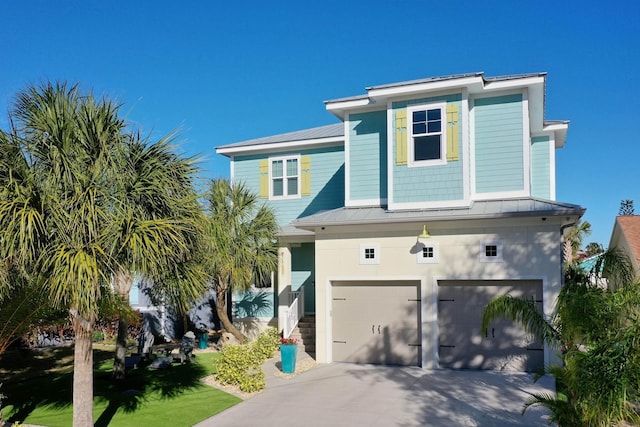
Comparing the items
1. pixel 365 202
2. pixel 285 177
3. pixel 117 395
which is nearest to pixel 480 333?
pixel 365 202

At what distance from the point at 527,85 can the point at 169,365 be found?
41.7 feet

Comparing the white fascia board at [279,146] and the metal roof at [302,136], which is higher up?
the metal roof at [302,136]

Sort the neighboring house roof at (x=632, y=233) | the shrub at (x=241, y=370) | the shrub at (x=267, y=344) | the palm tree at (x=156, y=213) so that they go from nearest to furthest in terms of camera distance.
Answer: the palm tree at (x=156, y=213) < the shrub at (x=241, y=370) < the shrub at (x=267, y=344) < the neighboring house roof at (x=632, y=233)

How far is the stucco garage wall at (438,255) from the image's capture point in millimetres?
13188

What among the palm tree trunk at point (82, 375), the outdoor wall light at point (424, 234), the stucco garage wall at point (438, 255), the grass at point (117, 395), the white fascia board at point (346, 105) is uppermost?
the white fascia board at point (346, 105)

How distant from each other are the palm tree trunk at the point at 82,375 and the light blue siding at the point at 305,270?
1115 cm

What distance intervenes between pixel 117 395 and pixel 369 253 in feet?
24.5

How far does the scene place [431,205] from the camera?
1452 cm

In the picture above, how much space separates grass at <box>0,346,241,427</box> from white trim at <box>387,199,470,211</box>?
22.4 ft

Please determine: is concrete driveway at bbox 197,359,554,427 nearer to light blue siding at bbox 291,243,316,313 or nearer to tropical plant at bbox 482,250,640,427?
tropical plant at bbox 482,250,640,427

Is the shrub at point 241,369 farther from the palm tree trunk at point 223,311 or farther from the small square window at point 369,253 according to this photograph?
the palm tree trunk at point 223,311

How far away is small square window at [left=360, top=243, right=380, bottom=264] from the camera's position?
14859 mm

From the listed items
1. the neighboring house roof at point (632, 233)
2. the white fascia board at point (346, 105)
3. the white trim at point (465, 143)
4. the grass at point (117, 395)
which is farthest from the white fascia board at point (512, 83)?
the grass at point (117, 395)

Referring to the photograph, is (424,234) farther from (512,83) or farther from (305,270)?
(305,270)
